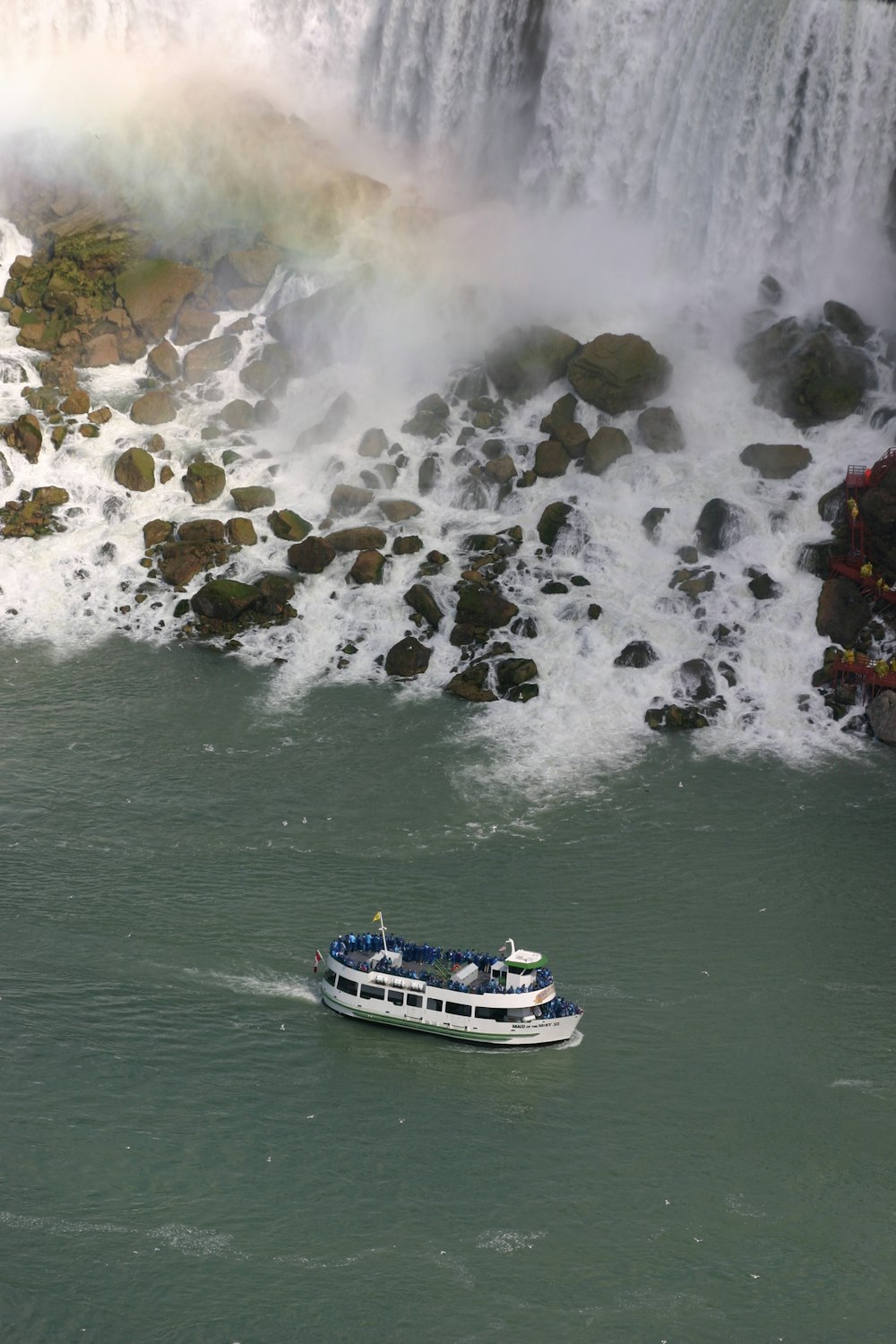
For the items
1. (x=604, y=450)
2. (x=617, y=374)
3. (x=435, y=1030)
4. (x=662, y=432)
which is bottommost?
(x=435, y=1030)

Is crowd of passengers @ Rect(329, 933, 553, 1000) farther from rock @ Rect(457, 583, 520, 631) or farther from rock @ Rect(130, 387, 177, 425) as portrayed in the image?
rock @ Rect(130, 387, 177, 425)

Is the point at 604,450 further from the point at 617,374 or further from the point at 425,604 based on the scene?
the point at 425,604

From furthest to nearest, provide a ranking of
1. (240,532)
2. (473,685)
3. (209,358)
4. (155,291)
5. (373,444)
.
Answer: (155,291), (209,358), (373,444), (240,532), (473,685)

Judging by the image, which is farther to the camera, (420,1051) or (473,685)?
(473,685)

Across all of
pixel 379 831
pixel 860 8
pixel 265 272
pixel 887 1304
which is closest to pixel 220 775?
pixel 379 831

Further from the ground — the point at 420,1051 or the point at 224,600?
the point at 224,600

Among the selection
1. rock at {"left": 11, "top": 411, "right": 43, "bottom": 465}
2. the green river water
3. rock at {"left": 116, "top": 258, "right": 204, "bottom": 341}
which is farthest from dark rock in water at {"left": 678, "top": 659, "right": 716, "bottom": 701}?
rock at {"left": 116, "top": 258, "right": 204, "bottom": 341}

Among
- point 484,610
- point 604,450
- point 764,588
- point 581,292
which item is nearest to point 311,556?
point 484,610

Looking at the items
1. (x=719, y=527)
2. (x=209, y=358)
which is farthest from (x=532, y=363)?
A: (x=209, y=358)

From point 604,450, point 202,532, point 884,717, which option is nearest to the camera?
point 884,717
